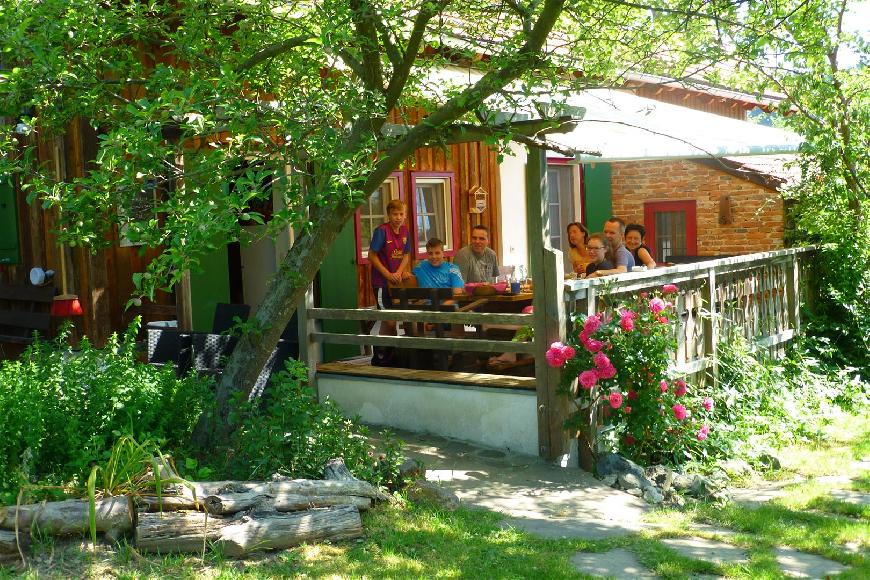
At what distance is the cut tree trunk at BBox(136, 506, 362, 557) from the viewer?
4855mm

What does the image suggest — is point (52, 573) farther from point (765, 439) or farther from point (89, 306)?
point (765, 439)

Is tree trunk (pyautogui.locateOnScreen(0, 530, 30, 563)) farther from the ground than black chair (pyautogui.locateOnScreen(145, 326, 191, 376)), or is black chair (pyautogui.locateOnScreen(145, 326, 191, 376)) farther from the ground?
black chair (pyautogui.locateOnScreen(145, 326, 191, 376))

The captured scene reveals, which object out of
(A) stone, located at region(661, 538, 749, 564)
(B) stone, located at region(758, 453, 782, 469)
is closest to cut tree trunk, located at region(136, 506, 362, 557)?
(A) stone, located at region(661, 538, 749, 564)

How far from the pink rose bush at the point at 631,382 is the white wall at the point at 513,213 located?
5.70 metres

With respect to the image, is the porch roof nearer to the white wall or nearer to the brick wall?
the white wall

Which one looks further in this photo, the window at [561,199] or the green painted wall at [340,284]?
the window at [561,199]

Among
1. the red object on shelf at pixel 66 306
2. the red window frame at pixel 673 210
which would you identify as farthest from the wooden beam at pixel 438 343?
the red window frame at pixel 673 210

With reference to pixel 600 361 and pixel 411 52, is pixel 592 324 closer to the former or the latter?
pixel 600 361

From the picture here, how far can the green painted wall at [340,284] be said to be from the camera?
10.6m

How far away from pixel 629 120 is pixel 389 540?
575 centimetres

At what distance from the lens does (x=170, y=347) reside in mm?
8492

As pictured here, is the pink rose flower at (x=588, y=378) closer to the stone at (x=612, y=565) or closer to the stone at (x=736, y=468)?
the stone at (x=736, y=468)

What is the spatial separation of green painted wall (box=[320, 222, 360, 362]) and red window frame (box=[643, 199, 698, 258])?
7091 millimetres

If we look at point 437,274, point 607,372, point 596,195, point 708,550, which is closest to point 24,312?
point 437,274
